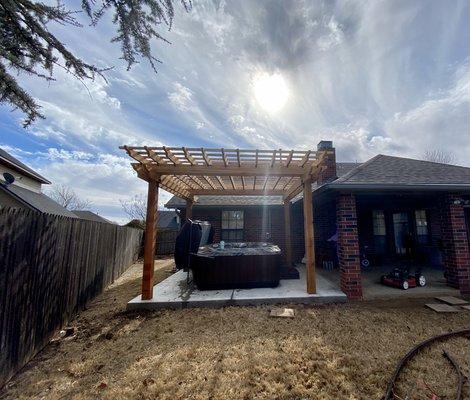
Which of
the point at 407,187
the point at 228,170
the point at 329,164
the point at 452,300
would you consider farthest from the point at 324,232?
the point at 228,170

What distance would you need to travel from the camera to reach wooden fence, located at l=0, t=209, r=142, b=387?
281 centimetres

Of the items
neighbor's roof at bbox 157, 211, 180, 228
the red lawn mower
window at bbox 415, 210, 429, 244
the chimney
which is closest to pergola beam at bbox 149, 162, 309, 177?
the chimney

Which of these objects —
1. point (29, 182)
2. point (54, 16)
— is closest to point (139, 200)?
point (29, 182)

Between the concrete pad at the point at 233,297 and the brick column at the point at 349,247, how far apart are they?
0.31m

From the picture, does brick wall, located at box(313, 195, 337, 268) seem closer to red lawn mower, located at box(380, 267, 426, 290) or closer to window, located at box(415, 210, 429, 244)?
red lawn mower, located at box(380, 267, 426, 290)

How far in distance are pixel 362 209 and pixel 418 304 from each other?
548cm

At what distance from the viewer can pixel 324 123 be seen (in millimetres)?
8562

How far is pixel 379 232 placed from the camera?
396 inches

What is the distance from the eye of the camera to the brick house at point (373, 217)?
572 cm

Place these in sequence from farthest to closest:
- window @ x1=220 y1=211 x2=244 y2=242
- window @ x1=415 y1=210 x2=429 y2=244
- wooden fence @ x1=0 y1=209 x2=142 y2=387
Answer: window @ x1=220 y1=211 x2=244 y2=242 → window @ x1=415 y1=210 x2=429 y2=244 → wooden fence @ x1=0 y1=209 x2=142 y2=387

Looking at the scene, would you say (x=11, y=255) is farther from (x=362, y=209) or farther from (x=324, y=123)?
(x=362, y=209)

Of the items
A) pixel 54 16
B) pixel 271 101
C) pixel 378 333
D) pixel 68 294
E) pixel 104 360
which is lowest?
pixel 104 360

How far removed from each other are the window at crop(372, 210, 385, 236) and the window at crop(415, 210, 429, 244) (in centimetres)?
126

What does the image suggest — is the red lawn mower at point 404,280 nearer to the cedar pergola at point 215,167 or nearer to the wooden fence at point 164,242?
the cedar pergola at point 215,167
